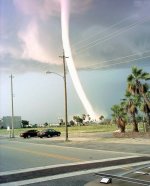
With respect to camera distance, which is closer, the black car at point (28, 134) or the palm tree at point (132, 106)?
the palm tree at point (132, 106)

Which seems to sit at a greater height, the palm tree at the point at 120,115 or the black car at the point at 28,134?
the palm tree at the point at 120,115

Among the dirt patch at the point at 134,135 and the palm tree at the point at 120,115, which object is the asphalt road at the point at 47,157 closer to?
the dirt patch at the point at 134,135

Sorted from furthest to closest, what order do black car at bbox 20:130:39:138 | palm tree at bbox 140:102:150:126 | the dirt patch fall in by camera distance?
→ black car at bbox 20:130:39:138
palm tree at bbox 140:102:150:126
the dirt patch

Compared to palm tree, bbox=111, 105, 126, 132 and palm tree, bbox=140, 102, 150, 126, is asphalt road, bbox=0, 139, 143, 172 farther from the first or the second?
palm tree, bbox=111, 105, 126, 132

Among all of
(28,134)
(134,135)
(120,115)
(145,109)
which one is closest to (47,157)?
(134,135)

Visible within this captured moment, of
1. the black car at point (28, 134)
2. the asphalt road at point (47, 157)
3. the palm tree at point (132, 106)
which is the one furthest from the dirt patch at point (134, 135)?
the black car at point (28, 134)

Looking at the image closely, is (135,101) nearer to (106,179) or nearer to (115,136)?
(115,136)

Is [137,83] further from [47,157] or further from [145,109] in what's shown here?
[47,157]

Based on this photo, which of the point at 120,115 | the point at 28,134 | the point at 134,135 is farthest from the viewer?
the point at 28,134

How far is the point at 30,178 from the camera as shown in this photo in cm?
1280

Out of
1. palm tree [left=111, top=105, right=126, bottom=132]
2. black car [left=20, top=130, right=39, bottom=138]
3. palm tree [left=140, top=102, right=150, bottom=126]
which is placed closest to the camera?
palm tree [left=140, top=102, right=150, bottom=126]

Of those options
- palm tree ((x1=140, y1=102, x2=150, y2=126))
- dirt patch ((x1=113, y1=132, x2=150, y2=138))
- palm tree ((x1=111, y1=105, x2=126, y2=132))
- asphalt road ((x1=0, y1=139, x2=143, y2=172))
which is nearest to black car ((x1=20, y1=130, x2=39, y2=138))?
palm tree ((x1=111, y1=105, x2=126, y2=132))

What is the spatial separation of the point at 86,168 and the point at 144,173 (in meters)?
9.88

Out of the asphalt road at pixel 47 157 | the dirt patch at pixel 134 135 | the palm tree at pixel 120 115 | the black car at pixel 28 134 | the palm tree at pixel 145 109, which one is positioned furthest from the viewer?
the black car at pixel 28 134
